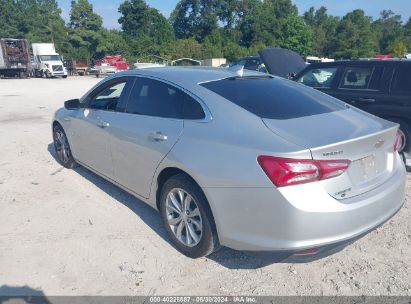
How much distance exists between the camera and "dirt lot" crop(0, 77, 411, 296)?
298cm

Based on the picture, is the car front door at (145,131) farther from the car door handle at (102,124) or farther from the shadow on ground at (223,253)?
the shadow on ground at (223,253)

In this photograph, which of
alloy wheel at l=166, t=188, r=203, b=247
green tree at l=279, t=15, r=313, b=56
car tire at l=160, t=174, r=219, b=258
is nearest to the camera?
car tire at l=160, t=174, r=219, b=258

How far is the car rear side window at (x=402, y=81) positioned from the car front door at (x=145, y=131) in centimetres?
376

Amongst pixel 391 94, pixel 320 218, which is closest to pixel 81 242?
pixel 320 218

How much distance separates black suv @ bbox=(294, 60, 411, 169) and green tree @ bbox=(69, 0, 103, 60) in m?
54.8

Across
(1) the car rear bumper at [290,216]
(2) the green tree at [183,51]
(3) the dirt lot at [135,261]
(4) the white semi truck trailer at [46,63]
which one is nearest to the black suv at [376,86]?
(3) the dirt lot at [135,261]

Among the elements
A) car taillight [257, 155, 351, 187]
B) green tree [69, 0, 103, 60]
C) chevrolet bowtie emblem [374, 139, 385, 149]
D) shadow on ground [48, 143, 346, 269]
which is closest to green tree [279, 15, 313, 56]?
green tree [69, 0, 103, 60]

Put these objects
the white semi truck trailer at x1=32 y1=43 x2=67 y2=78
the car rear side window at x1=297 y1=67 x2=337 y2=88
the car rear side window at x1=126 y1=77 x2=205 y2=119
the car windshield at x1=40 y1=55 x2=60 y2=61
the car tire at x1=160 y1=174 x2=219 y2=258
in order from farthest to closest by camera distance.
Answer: the car windshield at x1=40 y1=55 x2=60 y2=61, the white semi truck trailer at x1=32 y1=43 x2=67 y2=78, the car rear side window at x1=297 y1=67 x2=337 y2=88, the car rear side window at x1=126 y1=77 x2=205 y2=119, the car tire at x1=160 y1=174 x2=219 y2=258

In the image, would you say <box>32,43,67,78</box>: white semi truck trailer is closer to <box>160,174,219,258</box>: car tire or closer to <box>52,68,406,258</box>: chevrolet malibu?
<box>52,68,406,258</box>: chevrolet malibu

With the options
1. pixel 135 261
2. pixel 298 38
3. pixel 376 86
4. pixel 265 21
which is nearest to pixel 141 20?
pixel 265 21

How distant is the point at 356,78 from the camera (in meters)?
6.21

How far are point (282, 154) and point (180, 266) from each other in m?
1.40

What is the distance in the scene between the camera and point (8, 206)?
4.52m

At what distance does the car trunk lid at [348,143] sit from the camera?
8.67 feet
